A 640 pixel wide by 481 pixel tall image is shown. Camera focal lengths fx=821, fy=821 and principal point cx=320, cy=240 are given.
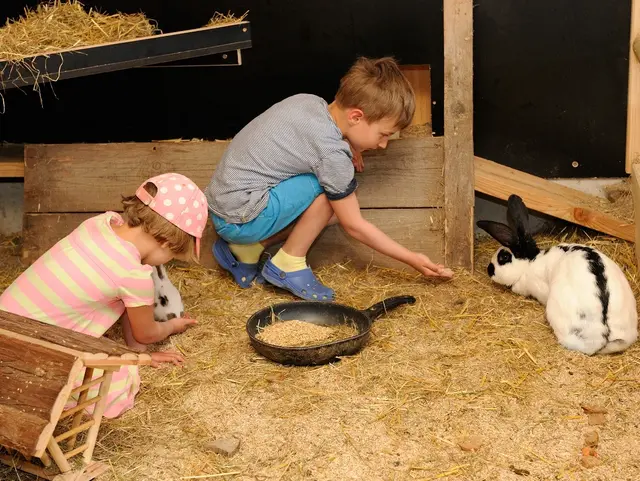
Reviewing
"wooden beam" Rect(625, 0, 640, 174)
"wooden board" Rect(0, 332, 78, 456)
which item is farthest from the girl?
"wooden beam" Rect(625, 0, 640, 174)

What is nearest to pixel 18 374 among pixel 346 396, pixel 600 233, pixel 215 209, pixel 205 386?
pixel 205 386

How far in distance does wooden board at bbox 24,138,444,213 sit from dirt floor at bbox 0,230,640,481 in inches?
31.6

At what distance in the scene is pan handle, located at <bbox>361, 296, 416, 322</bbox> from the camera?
4.40 metres

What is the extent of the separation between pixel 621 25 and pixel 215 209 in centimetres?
296

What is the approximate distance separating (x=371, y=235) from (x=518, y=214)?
859mm

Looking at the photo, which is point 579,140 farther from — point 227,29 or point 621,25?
point 227,29

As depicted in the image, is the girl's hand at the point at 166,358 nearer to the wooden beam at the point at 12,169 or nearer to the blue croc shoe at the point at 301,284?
the blue croc shoe at the point at 301,284

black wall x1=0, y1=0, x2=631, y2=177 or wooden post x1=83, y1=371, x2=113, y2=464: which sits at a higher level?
black wall x1=0, y1=0, x2=631, y2=177

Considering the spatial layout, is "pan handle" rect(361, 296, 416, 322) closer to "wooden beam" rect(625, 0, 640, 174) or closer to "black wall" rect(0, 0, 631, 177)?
"black wall" rect(0, 0, 631, 177)

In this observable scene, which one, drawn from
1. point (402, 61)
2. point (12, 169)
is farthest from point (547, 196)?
point (12, 169)

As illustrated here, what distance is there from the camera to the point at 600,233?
5559mm

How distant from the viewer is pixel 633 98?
16.9 ft

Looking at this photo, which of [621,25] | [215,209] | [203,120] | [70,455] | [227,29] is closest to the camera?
[70,455]

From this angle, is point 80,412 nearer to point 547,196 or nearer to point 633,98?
point 547,196
